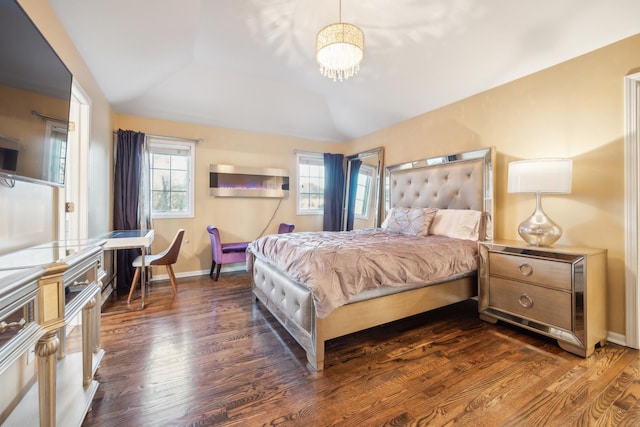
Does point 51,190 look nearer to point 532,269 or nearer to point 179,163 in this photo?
point 179,163

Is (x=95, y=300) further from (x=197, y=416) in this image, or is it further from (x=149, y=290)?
(x=149, y=290)

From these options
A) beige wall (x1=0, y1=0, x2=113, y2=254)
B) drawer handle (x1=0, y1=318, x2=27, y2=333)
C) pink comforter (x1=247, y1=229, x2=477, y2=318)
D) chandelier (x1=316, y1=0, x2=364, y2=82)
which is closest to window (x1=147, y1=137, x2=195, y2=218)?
beige wall (x1=0, y1=0, x2=113, y2=254)

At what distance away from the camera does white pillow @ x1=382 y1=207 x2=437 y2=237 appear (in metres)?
3.09

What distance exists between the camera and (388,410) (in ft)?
4.58

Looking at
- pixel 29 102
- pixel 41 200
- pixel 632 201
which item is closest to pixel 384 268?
pixel 632 201

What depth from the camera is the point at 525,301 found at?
2.20 meters

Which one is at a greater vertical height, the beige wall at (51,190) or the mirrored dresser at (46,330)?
the beige wall at (51,190)

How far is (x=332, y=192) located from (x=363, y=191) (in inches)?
27.5

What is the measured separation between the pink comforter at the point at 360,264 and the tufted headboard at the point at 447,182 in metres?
0.66

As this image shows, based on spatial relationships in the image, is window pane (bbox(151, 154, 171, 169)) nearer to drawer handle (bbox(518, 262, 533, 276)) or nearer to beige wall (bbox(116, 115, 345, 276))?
beige wall (bbox(116, 115, 345, 276))

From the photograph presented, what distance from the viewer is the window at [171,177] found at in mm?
3939

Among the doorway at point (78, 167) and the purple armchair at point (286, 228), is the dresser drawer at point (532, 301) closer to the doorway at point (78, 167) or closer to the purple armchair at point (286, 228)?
the purple armchair at point (286, 228)

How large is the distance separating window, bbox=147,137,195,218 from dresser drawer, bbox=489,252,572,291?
13.5 ft

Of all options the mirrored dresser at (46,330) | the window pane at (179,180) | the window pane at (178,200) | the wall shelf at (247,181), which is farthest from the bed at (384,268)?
Answer: the window pane at (179,180)
